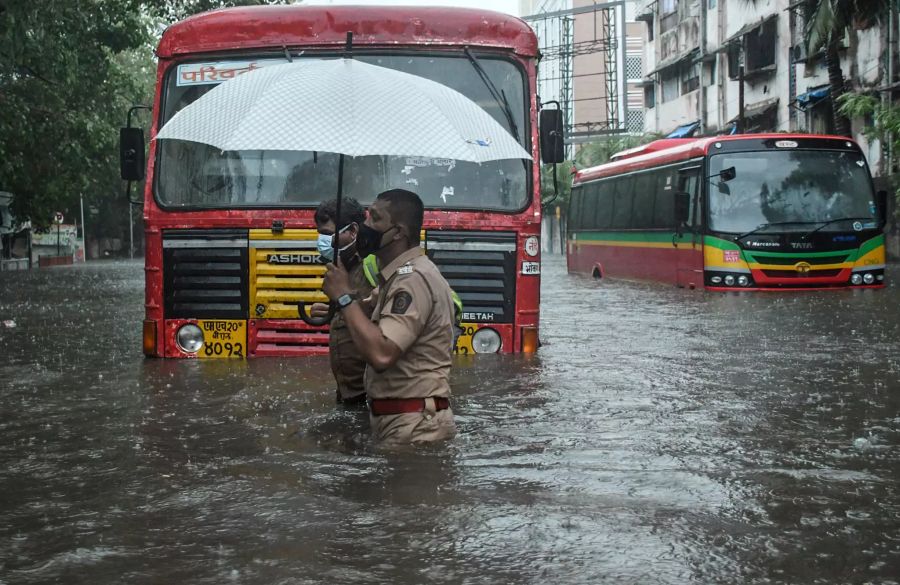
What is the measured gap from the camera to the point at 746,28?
4016cm

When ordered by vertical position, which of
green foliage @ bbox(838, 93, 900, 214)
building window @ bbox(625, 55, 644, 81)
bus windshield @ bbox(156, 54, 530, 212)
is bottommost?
bus windshield @ bbox(156, 54, 530, 212)

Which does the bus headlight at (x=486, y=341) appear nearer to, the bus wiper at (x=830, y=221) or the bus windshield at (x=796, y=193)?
the bus windshield at (x=796, y=193)

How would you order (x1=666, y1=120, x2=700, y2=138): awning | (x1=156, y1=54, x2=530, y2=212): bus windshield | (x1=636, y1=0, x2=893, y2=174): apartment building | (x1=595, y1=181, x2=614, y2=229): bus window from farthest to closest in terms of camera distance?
1. (x1=666, y1=120, x2=700, y2=138): awning
2. (x1=636, y1=0, x2=893, y2=174): apartment building
3. (x1=595, y1=181, x2=614, y2=229): bus window
4. (x1=156, y1=54, x2=530, y2=212): bus windshield

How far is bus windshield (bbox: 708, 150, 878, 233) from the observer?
19812 millimetres

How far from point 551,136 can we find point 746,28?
32.2 meters

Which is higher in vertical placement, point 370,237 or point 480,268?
point 370,237

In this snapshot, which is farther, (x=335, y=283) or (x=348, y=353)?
(x=348, y=353)

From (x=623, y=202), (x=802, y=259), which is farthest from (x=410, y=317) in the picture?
(x=623, y=202)

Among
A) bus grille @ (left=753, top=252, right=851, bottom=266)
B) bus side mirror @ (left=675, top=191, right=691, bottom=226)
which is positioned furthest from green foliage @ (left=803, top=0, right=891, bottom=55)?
bus grille @ (left=753, top=252, right=851, bottom=266)

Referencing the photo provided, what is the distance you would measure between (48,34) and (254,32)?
1562 centimetres

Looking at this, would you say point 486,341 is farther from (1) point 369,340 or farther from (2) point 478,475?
(1) point 369,340

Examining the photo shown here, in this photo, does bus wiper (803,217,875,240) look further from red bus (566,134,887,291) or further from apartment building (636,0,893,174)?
apartment building (636,0,893,174)

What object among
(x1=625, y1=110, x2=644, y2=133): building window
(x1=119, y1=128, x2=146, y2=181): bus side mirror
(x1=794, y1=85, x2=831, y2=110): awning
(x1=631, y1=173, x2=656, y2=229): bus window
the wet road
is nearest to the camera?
the wet road

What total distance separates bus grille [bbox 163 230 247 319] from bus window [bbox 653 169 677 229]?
1341 centimetres
